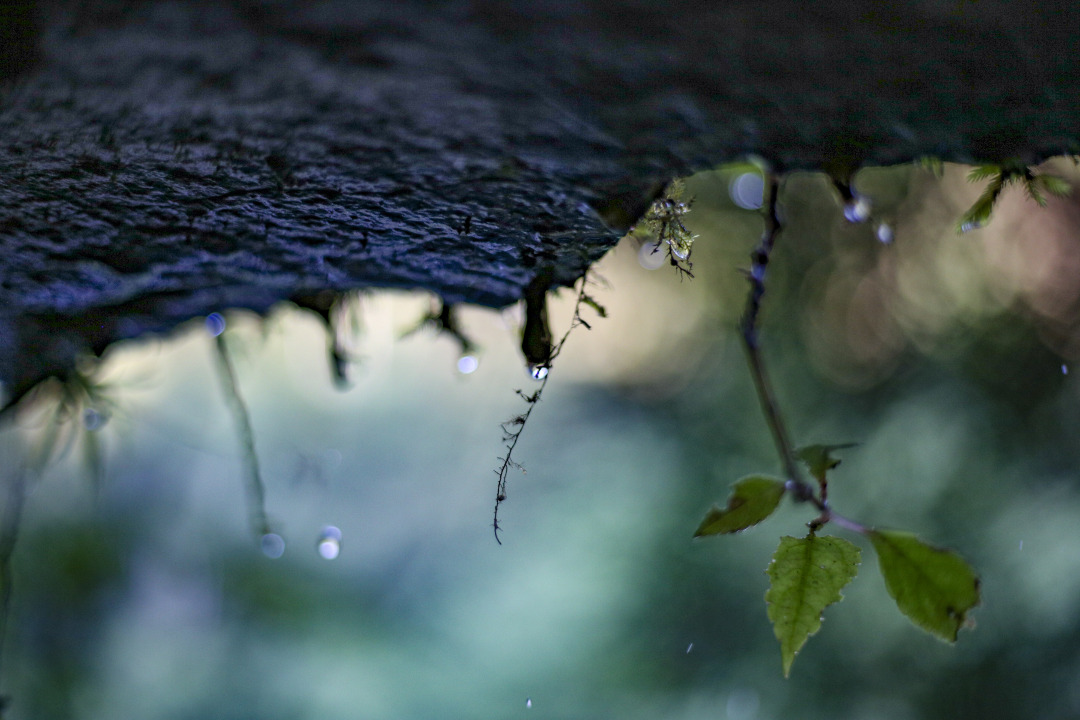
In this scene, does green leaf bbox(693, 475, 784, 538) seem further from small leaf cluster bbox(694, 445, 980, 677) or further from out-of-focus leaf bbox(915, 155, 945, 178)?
out-of-focus leaf bbox(915, 155, 945, 178)

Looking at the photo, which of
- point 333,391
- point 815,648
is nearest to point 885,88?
point 815,648

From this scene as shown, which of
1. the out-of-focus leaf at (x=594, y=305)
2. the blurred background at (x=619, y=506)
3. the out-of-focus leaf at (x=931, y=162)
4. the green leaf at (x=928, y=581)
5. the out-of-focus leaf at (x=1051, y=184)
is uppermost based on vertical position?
the out-of-focus leaf at (x=931, y=162)

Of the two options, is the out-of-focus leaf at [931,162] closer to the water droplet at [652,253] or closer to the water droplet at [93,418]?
the water droplet at [652,253]

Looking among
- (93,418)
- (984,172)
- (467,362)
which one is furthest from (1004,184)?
(93,418)

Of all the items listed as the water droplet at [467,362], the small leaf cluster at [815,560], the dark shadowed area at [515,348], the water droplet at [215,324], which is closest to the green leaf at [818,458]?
the small leaf cluster at [815,560]

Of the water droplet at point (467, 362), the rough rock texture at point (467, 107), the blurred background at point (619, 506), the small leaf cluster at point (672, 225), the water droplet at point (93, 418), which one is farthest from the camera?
the blurred background at point (619, 506)

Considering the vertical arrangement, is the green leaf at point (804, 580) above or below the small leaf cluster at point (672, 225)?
below

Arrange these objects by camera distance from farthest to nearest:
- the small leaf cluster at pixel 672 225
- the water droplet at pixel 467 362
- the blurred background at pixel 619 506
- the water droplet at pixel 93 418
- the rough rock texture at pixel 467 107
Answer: the blurred background at pixel 619 506 < the water droplet at pixel 93 418 < the water droplet at pixel 467 362 < the small leaf cluster at pixel 672 225 < the rough rock texture at pixel 467 107
